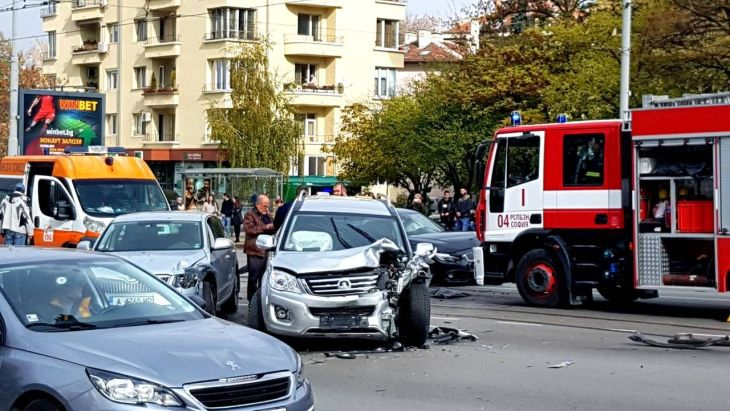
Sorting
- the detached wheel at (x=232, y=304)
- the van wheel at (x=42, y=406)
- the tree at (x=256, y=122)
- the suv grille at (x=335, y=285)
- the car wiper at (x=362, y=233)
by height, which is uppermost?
the tree at (x=256, y=122)

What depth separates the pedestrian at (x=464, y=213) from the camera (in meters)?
30.7

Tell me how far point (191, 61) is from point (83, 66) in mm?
12227

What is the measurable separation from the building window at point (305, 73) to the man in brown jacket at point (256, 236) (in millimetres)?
47647

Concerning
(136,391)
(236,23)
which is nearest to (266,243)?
(136,391)

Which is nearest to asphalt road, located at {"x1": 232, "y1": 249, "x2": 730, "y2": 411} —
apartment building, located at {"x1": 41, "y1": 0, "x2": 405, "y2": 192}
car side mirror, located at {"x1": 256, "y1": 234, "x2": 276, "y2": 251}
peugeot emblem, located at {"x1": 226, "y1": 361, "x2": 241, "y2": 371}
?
car side mirror, located at {"x1": 256, "y1": 234, "x2": 276, "y2": 251}

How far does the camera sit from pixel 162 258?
593 inches

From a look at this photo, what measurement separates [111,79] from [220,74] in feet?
37.2

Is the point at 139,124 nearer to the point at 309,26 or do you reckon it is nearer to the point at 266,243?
the point at 309,26

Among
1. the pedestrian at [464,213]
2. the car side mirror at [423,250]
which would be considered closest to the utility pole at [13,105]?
the pedestrian at [464,213]

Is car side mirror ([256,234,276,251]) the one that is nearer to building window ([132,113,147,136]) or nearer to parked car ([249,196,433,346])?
parked car ([249,196,433,346])

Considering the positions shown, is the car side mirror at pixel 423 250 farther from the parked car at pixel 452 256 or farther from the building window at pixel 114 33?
the building window at pixel 114 33

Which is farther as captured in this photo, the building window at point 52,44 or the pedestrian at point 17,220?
the building window at point 52,44

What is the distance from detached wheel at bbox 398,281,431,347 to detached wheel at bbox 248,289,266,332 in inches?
61.9

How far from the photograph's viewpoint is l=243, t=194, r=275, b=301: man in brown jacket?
56.3 feet
